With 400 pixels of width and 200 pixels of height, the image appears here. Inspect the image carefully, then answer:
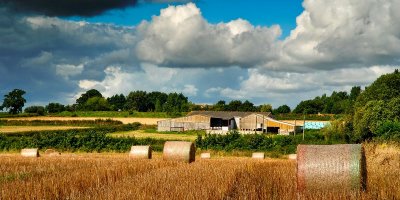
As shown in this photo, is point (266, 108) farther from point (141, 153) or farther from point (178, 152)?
point (178, 152)

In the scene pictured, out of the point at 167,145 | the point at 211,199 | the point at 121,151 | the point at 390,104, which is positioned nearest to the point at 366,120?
the point at 390,104

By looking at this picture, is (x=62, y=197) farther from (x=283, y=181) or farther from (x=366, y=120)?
(x=366, y=120)

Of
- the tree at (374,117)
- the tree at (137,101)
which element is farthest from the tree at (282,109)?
the tree at (374,117)

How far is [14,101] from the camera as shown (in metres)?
156

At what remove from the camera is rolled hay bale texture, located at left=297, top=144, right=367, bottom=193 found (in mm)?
12758

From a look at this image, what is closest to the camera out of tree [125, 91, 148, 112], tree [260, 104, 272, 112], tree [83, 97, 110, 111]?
tree [260, 104, 272, 112]

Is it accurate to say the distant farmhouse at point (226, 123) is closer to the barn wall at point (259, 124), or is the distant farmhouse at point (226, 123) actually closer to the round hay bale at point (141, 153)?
the barn wall at point (259, 124)

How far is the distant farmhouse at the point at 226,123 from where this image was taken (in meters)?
97.4

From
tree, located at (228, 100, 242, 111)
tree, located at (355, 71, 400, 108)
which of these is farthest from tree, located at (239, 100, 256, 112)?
tree, located at (355, 71, 400, 108)

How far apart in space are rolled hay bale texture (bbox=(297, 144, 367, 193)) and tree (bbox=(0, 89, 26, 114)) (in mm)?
153185

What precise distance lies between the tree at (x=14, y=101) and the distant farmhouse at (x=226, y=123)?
73918mm

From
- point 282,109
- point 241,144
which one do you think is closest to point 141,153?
point 241,144

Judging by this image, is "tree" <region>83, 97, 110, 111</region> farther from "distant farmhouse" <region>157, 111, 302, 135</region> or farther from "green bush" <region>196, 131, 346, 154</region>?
"green bush" <region>196, 131, 346, 154</region>

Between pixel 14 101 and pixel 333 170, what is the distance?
15591cm
